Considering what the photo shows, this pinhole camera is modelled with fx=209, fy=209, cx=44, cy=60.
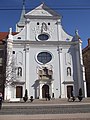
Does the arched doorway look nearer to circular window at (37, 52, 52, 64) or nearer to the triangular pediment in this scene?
circular window at (37, 52, 52, 64)

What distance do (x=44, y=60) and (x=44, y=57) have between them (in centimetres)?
69

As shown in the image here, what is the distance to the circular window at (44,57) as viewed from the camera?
1869 inches

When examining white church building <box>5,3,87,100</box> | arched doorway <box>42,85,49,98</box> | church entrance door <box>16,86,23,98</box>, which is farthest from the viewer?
arched doorway <box>42,85,49,98</box>

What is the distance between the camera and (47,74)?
153 feet

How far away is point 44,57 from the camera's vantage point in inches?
1880

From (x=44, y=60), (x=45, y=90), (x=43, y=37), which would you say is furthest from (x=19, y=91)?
(x=43, y=37)

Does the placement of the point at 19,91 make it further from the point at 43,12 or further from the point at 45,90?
the point at 43,12

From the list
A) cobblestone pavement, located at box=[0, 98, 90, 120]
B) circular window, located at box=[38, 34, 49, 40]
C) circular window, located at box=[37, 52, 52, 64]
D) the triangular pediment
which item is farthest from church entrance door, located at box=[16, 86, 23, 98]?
cobblestone pavement, located at box=[0, 98, 90, 120]

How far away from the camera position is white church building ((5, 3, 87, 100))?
147 feet

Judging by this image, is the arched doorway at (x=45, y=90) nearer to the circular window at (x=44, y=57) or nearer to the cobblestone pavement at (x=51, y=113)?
the circular window at (x=44, y=57)

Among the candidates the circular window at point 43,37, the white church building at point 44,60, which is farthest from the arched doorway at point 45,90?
the circular window at point 43,37

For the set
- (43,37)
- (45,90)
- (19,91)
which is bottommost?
(19,91)

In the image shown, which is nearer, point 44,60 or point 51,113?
point 51,113

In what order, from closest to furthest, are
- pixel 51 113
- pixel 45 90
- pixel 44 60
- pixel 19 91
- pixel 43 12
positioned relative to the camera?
pixel 51 113 → pixel 19 91 → pixel 45 90 → pixel 44 60 → pixel 43 12
